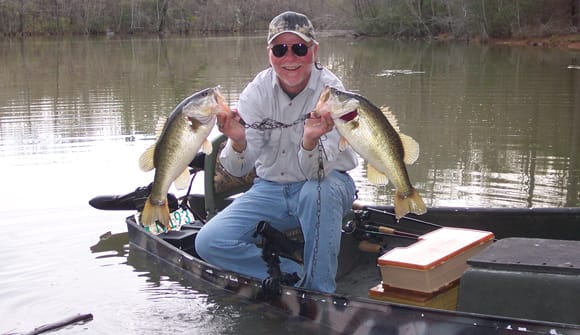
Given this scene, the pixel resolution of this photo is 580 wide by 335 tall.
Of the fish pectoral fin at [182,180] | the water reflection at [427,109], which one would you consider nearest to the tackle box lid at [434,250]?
the fish pectoral fin at [182,180]

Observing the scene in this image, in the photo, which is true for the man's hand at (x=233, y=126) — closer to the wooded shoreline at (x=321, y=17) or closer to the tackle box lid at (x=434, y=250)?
the tackle box lid at (x=434, y=250)

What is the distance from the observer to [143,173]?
10141mm

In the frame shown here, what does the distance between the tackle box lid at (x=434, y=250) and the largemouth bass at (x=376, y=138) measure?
1.06 feet

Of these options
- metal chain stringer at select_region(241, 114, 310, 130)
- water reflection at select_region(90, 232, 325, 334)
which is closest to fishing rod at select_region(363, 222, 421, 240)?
water reflection at select_region(90, 232, 325, 334)

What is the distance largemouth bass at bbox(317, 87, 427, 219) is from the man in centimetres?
43

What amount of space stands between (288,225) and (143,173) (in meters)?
5.26

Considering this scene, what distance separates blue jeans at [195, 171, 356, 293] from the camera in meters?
4.91

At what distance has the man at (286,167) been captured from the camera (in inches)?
191

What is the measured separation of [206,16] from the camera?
78.4 m

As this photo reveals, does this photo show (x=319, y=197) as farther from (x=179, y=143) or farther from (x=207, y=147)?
(x=179, y=143)

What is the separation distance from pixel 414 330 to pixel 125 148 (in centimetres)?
876

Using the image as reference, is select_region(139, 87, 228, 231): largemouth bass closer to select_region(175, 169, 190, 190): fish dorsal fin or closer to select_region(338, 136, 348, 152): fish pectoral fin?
select_region(175, 169, 190, 190): fish dorsal fin

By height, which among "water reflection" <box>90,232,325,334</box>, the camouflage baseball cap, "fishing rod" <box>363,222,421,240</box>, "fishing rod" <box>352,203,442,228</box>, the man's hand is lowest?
"water reflection" <box>90,232,325,334</box>

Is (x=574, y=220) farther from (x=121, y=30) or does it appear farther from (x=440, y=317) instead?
(x=121, y=30)
